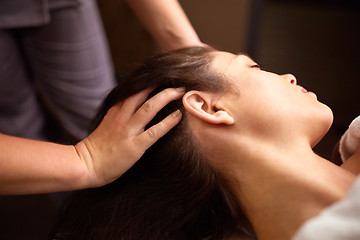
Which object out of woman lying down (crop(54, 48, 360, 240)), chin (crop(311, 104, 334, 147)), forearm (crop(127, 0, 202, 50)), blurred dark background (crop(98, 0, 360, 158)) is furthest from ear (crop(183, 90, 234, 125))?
blurred dark background (crop(98, 0, 360, 158))

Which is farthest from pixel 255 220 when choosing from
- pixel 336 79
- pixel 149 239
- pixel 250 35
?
pixel 336 79

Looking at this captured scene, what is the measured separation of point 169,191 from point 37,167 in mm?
267

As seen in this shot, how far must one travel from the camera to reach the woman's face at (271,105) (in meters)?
0.72

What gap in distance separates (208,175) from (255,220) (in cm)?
12

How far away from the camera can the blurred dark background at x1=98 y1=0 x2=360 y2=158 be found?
204cm

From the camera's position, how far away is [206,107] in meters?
0.76

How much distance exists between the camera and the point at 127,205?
2.72ft

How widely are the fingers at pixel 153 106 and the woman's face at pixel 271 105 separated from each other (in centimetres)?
11

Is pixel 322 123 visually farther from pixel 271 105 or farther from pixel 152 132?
pixel 152 132

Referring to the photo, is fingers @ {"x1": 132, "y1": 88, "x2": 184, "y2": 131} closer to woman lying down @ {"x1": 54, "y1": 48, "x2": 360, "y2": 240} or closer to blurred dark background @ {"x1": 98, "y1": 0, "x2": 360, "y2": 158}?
woman lying down @ {"x1": 54, "y1": 48, "x2": 360, "y2": 240}

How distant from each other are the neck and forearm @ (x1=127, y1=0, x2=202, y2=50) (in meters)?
0.47

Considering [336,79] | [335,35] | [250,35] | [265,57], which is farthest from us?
[335,35]

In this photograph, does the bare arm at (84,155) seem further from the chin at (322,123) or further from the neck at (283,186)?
the chin at (322,123)

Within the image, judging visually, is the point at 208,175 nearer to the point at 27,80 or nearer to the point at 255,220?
the point at 255,220
